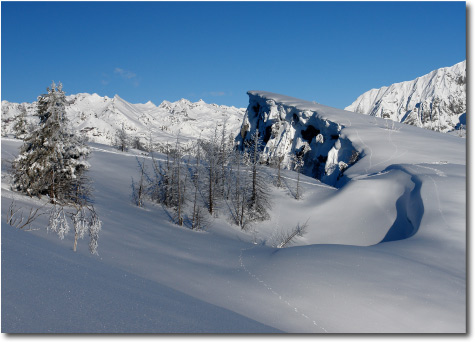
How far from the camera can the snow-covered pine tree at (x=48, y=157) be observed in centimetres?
2055

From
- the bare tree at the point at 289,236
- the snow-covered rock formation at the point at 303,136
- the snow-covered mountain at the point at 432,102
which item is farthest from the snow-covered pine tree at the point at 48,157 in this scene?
the snow-covered mountain at the point at 432,102

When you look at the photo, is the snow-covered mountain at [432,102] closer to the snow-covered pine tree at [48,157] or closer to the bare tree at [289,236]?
the bare tree at [289,236]

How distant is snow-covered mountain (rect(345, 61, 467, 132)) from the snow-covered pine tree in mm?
130891

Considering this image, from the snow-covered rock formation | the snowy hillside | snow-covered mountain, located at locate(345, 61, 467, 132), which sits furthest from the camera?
snow-covered mountain, located at locate(345, 61, 467, 132)

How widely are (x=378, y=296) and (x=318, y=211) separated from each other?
23690 mm

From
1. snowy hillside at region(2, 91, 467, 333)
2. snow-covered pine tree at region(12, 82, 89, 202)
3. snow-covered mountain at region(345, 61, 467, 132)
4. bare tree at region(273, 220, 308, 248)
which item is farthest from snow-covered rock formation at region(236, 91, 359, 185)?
snow-covered mountain at region(345, 61, 467, 132)

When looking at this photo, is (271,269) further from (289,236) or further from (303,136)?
(303,136)

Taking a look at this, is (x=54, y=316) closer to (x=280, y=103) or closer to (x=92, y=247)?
(x=92, y=247)

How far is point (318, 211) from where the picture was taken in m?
33.6

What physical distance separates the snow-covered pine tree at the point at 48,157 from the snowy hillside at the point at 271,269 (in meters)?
1.32

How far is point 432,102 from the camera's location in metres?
146

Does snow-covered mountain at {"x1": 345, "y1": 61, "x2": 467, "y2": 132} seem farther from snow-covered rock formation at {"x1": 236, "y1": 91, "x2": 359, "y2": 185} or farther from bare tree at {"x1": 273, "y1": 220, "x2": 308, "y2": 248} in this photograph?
bare tree at {"x1": 273, "y1": 220, "x2": 308, "y2": 248}

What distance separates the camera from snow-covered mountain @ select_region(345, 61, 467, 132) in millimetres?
139125

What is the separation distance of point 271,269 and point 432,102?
164 m
